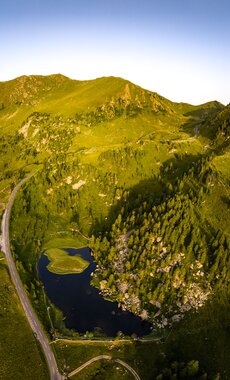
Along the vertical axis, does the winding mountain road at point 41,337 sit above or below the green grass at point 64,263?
below

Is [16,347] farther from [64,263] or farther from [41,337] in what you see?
[64,263]

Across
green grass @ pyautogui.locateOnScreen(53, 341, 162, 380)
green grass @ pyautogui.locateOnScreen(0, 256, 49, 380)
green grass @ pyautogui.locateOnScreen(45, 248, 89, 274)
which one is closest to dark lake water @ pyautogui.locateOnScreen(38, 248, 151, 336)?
green grass @ pyautogui.locateOnScreen(45, 248, 89, 274)

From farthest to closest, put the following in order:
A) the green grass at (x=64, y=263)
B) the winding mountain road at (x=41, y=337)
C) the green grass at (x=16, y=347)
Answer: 1. the green grass at (x=64, y=263)
2. the winding mountain road at (x=41, y=337)
3. the green grass at (x=16, y=347)

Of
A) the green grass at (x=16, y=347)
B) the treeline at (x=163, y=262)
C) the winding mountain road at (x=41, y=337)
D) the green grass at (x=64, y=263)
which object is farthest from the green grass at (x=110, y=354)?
the green grass at (x=64, y=263)

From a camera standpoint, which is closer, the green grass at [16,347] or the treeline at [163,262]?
the green grass at [16,347]

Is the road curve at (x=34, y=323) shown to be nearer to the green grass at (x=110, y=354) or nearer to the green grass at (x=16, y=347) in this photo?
the green grass at (x=16, y=347)

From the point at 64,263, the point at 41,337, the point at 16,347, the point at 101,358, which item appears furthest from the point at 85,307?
the point at 64,263

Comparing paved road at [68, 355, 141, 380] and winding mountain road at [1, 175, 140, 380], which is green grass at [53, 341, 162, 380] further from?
Answer: winding mountain road at [1, 175, 140, 380]
